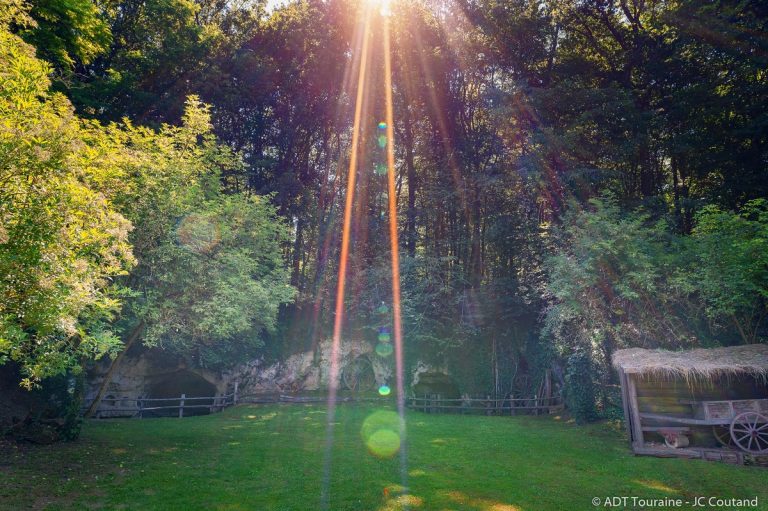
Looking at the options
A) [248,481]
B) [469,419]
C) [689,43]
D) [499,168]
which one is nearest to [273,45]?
[499,168]

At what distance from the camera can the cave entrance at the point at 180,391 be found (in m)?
26.1

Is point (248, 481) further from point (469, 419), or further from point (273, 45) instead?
point (273, 45)

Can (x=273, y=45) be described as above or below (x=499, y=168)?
above

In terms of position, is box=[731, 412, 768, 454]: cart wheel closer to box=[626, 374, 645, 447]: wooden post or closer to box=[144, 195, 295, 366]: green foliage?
box=[626, 374, 645, 447]: wooden post

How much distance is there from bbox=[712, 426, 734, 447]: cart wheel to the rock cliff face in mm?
18555

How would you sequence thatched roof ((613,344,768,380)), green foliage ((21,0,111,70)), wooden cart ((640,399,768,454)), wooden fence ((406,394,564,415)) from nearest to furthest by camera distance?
thatched roof ((613,344,768,380)), wooden cart ((640,399,768,454)), green foliage ((21,0,111,70)), wooden fence ((406,394,564,415))

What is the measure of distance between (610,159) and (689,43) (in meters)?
6.34

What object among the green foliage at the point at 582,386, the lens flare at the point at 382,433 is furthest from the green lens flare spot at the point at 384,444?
the green foliage at the point at 582,386

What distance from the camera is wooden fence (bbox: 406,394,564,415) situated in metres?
26.6

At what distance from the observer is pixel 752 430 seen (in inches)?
559

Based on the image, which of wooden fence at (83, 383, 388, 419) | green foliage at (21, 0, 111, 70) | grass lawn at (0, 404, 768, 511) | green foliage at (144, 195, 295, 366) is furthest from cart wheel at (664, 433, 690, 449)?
green foliage at (21, 0, 111, 70)

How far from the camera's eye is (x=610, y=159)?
25000 millimetres

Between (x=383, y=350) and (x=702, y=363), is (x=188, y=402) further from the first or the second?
(x=702, y=363)

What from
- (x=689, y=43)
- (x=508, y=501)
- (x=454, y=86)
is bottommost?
(x=508, y=501)
